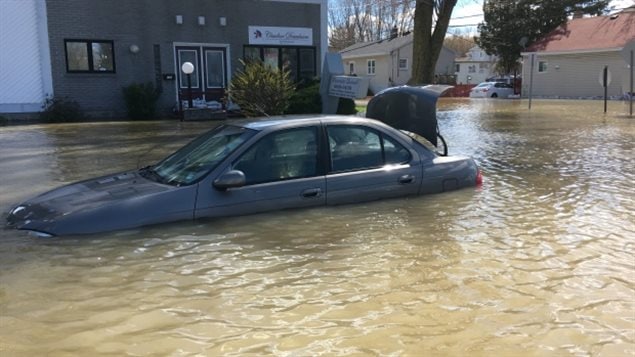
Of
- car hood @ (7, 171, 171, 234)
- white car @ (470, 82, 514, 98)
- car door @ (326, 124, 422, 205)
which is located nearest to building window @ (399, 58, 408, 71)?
white car @ (470, 82, 514, 98)

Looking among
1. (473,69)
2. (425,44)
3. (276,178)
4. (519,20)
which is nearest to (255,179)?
(276,178)

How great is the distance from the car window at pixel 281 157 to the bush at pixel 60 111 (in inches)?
671

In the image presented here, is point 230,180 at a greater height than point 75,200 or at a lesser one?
greater

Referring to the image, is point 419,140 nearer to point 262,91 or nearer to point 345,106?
point 262,91

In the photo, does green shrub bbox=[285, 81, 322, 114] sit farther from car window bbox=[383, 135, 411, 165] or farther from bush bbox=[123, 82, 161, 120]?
car window bbox=[383, 135, 411, 165]

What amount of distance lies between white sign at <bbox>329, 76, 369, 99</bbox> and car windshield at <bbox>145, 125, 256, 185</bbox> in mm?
6058

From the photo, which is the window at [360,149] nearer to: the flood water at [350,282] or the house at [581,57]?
the flood water at [350,282]

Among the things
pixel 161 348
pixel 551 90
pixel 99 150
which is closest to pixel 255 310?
pixel 161 348

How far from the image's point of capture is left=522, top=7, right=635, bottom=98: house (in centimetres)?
3700

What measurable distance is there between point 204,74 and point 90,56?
4313 mm

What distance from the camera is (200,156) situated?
6.39m

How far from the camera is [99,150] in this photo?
12.8 m

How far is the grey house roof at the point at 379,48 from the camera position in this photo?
5319 centimetres

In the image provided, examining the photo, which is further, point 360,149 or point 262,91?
point 262,91
